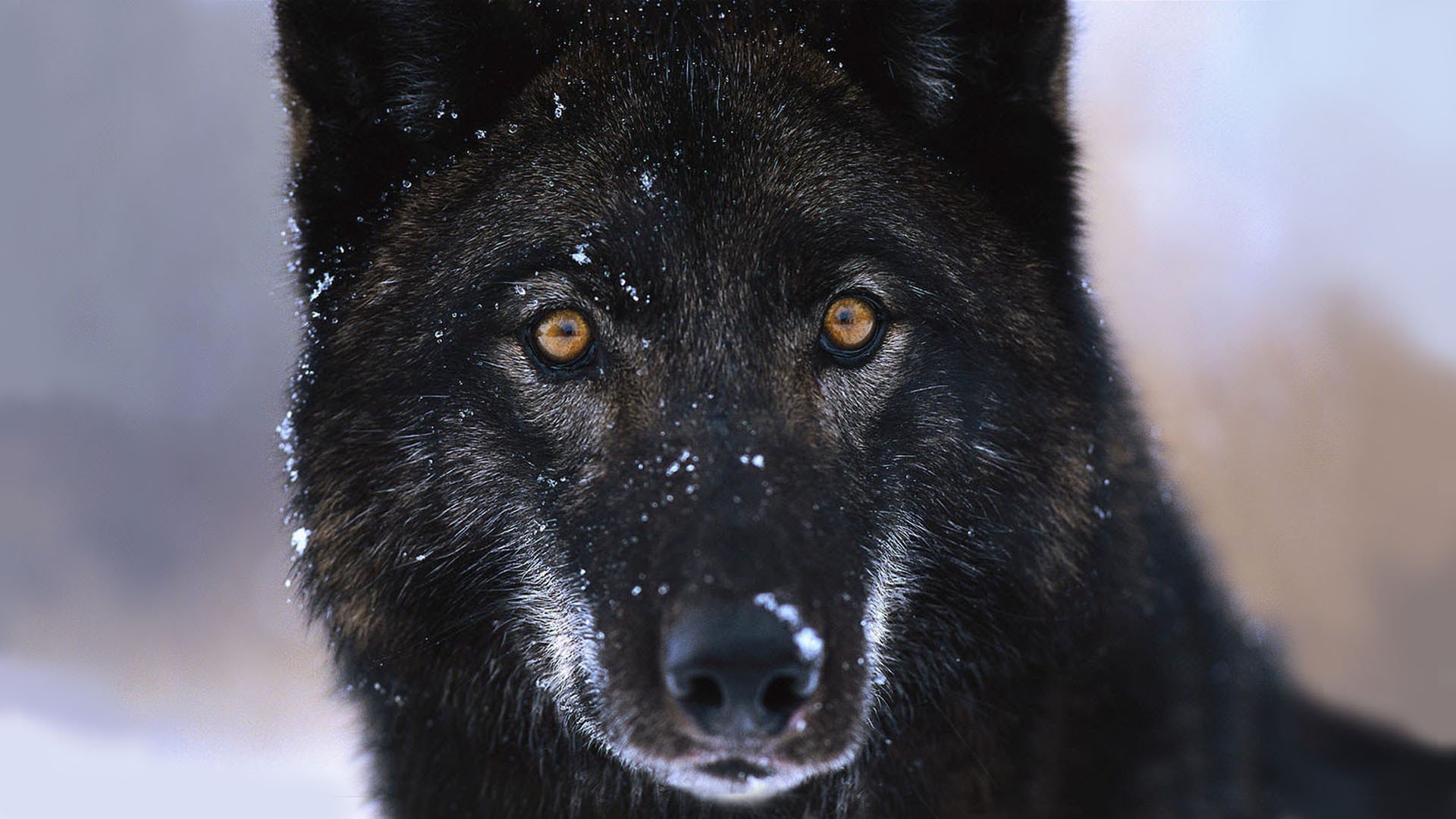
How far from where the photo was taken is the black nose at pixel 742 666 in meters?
1.68

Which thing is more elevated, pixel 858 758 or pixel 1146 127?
pixel 1146 127

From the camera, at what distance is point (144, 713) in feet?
19.5

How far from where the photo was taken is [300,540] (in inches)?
95.8

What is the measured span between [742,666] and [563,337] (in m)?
0.80

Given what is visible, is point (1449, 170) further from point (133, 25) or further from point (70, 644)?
point (70, 644)

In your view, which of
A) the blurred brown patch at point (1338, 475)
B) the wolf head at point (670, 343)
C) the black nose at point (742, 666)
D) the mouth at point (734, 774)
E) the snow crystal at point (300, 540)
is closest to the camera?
the black nose at point (742, 666)

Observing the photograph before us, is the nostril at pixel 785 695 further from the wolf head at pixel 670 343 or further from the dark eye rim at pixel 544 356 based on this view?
the dark eye rim at pixel 544 356

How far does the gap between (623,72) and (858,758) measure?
160 cm

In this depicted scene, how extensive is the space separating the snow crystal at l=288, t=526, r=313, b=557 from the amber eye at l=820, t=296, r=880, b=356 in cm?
124

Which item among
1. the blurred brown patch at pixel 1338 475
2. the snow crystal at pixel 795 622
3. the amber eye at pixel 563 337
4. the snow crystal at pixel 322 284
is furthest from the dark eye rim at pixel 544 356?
the blurred brown patch at pixel 1338 475

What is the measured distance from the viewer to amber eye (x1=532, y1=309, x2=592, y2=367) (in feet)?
7.00

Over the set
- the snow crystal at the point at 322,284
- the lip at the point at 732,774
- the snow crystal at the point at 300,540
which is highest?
the snow crystal at the point at 322,284

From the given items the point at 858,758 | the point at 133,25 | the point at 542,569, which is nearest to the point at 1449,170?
the point at 858,758

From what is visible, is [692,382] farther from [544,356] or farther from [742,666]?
[742,666]
